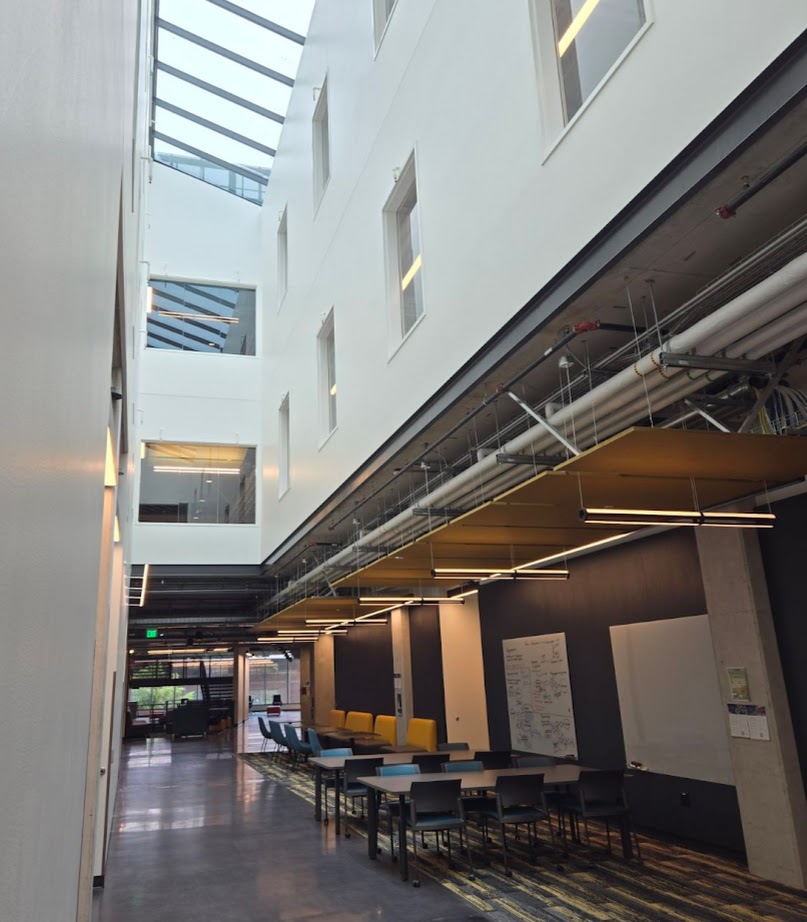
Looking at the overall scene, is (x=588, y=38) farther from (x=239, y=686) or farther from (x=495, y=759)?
(x=239, y=686)

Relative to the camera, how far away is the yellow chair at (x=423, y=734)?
1258 cm

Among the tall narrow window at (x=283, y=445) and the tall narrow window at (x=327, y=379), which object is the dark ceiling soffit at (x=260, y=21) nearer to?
the tall narrow window at (x=327, y=379)

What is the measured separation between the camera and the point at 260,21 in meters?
12.8

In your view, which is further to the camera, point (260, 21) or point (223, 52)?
point (223, 52)

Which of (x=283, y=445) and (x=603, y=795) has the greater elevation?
(x=283, y=445)

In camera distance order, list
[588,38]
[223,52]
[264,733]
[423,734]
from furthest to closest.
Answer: [264,733], [223,52], [423,734], [588,38]

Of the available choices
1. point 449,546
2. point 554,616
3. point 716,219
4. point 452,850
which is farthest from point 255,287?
point 716,219

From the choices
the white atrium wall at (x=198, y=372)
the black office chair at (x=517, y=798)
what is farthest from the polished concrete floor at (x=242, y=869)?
the white atrium wall at (x=198, y=372)

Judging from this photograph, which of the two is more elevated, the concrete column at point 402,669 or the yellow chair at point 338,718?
the concrete column at point 402,669

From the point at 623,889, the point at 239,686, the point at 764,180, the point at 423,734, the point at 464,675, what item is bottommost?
the point at 623,889

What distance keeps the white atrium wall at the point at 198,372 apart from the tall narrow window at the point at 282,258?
8.09 ft

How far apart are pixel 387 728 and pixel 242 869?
22.3ft

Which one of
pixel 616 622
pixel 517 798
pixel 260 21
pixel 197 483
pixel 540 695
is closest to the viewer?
pixel 517 798

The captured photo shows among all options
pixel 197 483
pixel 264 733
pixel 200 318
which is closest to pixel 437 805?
pixel 197 483
